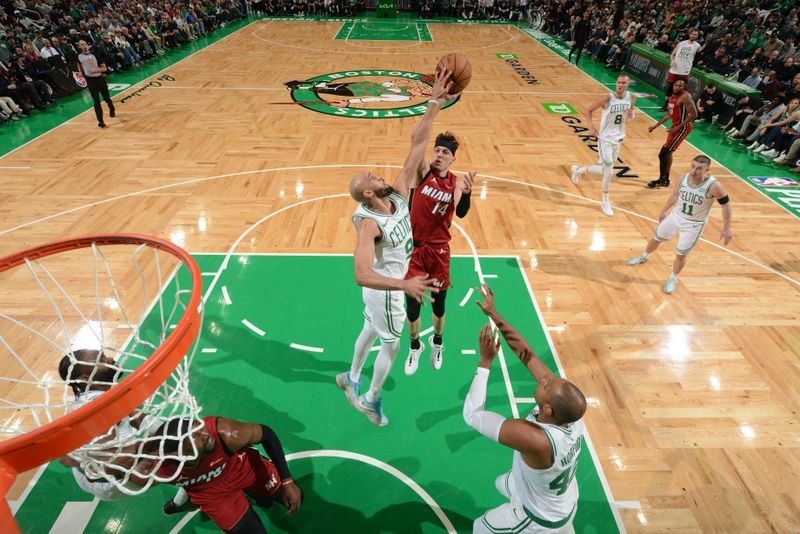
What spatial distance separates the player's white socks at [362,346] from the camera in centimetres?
371

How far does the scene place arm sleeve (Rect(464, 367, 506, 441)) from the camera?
2.41 m

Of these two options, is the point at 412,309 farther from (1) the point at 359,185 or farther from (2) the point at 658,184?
(2) the point at 658,184

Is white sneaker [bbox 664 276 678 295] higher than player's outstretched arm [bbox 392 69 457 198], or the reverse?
player's outstretched arm [bbox 392 69 457 198]

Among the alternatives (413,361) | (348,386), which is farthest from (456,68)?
(348,386)

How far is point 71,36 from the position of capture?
46.0 feet

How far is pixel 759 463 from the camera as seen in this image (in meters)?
3.79

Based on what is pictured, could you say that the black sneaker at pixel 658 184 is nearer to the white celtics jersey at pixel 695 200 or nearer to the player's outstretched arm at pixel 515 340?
the white celtics jersey at pixel 695 200

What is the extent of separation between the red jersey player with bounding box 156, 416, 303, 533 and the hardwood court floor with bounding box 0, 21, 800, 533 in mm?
2606

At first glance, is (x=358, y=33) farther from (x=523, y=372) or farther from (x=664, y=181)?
(x=523, y=372)

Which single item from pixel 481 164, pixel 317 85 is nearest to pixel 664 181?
pixel 481 164

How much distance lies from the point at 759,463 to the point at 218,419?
167 inches

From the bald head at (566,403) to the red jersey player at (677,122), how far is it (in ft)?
23.1

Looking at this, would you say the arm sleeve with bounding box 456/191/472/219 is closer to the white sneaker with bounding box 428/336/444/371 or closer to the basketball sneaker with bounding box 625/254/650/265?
the white sneaker with bounding box 428/336/444/371

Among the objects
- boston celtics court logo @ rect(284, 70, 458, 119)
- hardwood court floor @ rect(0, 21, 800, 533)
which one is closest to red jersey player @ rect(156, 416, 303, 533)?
hardwood court floor @ rect(0, 21, 800, 533)
